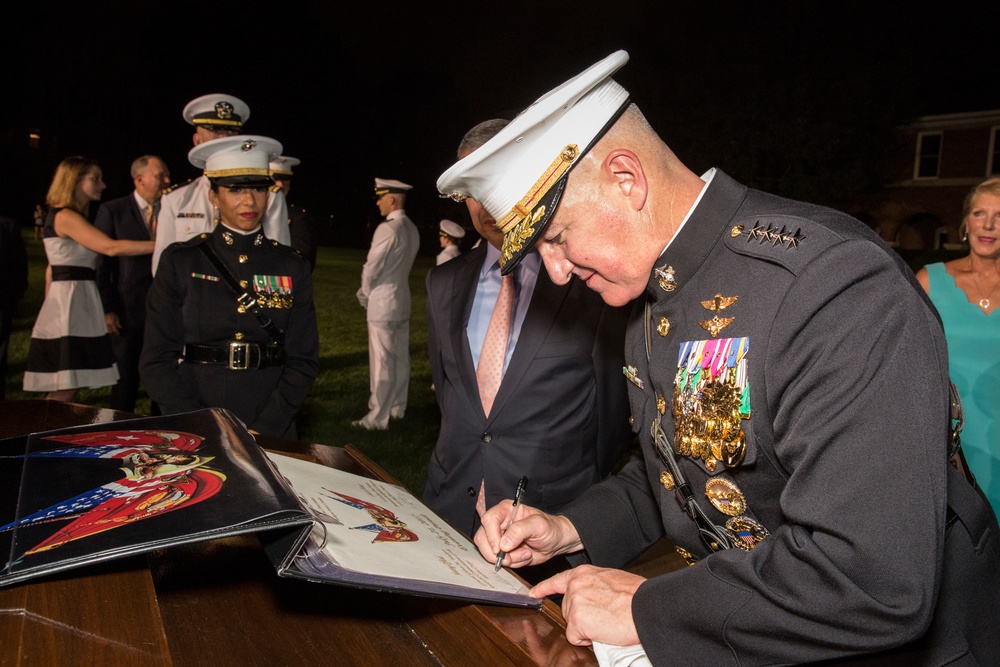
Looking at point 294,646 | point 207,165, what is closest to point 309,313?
point 207,165

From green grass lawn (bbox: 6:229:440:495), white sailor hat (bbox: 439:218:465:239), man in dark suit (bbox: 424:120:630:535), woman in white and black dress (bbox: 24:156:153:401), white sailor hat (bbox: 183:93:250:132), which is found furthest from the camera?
white sailor hat (bbox: 439:218:465:239)

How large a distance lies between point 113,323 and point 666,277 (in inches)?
230

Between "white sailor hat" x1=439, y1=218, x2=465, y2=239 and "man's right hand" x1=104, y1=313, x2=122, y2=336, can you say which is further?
"white sailor hat" x1=439, y1=218, x2=465, y2=239

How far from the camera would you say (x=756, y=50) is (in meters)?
26.4

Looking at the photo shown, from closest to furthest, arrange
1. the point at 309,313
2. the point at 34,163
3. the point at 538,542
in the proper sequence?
the point at 538,542 < the point at 309,313 < the point at 34,163

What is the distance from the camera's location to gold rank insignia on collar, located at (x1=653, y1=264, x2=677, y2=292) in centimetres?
142

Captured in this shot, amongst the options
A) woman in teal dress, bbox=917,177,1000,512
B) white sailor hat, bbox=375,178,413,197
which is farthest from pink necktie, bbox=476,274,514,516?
white sailor hat, bbox=375,178,413,197

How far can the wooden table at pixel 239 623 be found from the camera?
0.95m

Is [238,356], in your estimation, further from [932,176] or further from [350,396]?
[932,176]

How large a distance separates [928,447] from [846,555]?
0.17 meters

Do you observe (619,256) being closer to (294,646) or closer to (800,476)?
(800,476)

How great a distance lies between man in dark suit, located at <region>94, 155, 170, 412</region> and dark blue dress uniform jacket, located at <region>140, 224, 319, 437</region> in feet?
9.45

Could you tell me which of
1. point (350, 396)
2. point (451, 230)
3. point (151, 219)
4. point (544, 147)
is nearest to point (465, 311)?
point (544, 147)

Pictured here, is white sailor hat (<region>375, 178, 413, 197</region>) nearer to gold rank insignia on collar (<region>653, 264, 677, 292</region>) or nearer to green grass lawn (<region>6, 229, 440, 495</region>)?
green grass lawn (<region>6, 229, 440, 495</region>)
